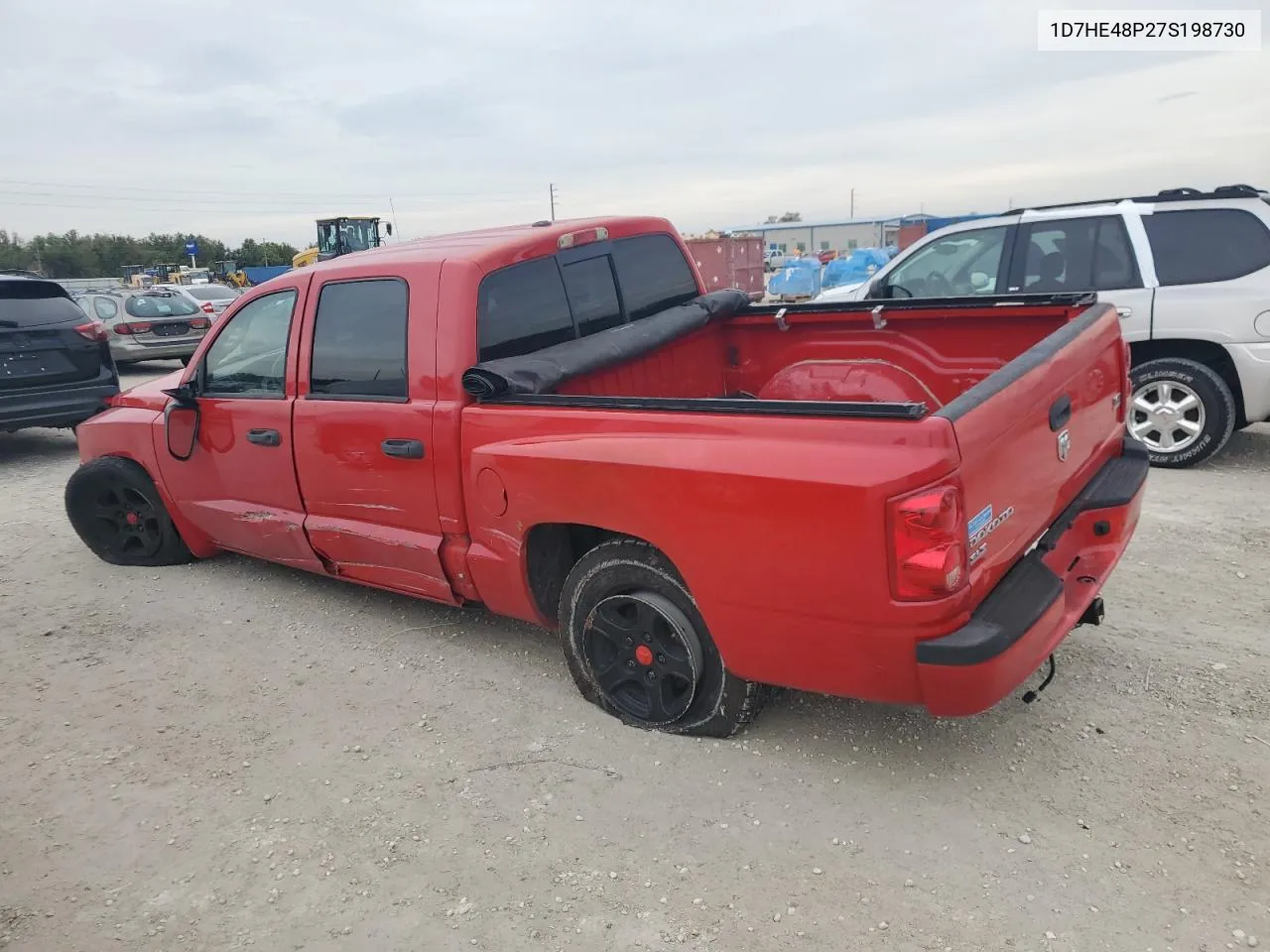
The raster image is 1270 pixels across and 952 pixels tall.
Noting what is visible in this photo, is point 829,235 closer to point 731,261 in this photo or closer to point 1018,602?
point 731,261

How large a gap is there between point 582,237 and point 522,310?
1.91 feet

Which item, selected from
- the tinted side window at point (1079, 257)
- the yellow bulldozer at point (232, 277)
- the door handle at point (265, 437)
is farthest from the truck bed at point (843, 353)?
the yellow bulldozer at point (232, 277)

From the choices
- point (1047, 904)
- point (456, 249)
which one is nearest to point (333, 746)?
point (456, 249)

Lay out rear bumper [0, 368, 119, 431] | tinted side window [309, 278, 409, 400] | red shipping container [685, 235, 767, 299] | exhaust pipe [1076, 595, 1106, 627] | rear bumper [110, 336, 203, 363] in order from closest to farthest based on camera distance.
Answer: exhaust pipe [1076, 595, 1106, 627]
tinted side window [309, 278, 409, 400]
rear bumper [0, 368, 119, 431]
rear bumper [110, 336, 203, 363]
red shipping container [685, 235, 767, 299]

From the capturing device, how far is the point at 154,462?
4922 mm

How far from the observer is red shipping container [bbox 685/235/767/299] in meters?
21.9

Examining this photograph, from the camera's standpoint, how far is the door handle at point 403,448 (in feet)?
11.5

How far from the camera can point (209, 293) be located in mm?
19125

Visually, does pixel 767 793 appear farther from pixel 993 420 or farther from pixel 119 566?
pixel 119 566

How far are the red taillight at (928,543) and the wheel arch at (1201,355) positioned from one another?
A: 187 inches

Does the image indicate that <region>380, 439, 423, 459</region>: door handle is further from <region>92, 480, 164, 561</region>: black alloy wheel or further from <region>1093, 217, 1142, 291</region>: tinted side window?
<region>1093, 217, 1142, 291</region>: tinted side window

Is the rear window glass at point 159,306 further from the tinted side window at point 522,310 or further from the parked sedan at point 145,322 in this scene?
the tinted side window at point 522,310

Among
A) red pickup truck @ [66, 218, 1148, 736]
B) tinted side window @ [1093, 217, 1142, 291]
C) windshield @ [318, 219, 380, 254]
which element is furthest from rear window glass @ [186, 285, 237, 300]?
tinted side window @ [1093, 217, 1142, 291]

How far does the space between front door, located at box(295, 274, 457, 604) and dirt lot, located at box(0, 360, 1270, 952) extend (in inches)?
21.6
